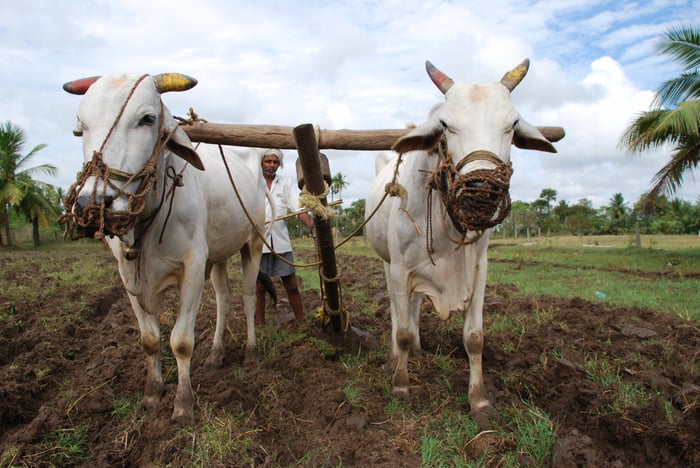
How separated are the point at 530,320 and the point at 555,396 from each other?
2323mm

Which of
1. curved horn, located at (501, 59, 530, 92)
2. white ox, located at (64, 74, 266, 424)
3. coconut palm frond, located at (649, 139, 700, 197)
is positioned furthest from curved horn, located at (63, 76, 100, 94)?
coconut palm frond, located at (649, 139, 700, 197)

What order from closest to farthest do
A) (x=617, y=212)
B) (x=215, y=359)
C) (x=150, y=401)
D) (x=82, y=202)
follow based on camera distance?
1. (x=82, y=202)
2. (x=150, y=401)
3. (x=215, y=359)
4. (x=617, y=212)

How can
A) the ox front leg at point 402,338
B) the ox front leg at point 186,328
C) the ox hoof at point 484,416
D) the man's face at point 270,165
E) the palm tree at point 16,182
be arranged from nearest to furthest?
the ox hoof at point 484,416 < the ox front leg at point 186,328 < the ox front leg at point 402,338 < the man's face at point 270,165 < the palm tree at point 16,182

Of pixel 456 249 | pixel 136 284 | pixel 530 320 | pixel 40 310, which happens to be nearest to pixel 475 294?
pixel 456 249

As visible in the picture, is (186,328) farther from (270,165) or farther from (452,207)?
(270,165)

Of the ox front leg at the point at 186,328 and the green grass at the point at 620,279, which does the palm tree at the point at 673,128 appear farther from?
the ox front leg at the point at 186,328

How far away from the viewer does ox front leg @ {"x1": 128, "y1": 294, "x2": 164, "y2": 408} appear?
3.43 m

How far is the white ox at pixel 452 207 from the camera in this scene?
268 centimetres

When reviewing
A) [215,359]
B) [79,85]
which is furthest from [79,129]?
[215,359]

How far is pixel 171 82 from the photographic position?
2.96 metres

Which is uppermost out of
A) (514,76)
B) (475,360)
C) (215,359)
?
(514,76)

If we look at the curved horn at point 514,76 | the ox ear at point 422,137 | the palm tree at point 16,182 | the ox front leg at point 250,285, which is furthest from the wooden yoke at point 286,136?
the palm tree at point 16,182

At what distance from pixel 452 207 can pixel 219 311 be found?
2.79 meters

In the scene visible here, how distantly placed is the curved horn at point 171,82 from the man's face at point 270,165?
2560mm
